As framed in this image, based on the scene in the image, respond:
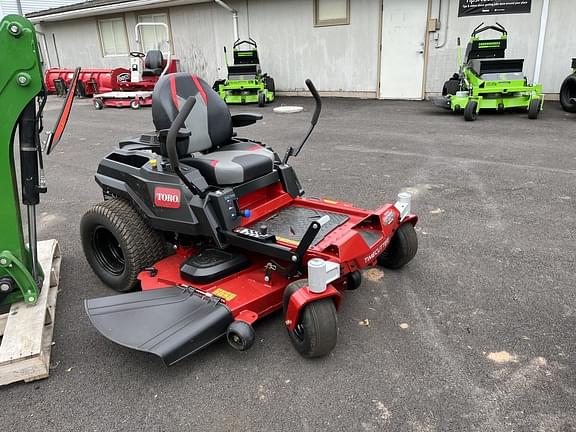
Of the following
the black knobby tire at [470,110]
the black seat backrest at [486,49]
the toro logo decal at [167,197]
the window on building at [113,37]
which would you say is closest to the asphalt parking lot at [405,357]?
the toro logo decal at [167,197]

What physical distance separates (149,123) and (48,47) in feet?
41.7

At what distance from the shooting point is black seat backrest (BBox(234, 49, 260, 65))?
12469mm

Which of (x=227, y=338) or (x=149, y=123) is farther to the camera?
(x=149, y=123)

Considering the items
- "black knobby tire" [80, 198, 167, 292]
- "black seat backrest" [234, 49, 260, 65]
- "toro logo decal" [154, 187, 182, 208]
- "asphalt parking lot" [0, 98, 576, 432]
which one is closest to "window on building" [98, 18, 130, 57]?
"black seat backrest" [234, 49, 260, 65]

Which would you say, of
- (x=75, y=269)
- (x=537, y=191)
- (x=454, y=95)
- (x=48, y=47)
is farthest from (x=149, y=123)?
(x=48, y=47)

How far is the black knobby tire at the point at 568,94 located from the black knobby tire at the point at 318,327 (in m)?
8.73

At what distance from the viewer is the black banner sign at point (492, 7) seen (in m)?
10.2

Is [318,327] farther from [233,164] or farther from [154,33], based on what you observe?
[154,33]

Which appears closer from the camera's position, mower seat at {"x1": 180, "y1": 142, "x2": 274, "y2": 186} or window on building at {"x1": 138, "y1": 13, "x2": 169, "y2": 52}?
mower seat at {"x1": 180, "y1": 142, "x2": 274, "y2": 186}

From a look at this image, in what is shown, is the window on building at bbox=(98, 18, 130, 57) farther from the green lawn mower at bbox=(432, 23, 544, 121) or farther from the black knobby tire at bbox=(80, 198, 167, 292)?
the black knobby tire at bbox=(80, 198, 167, 292)

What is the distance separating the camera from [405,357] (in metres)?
2.50

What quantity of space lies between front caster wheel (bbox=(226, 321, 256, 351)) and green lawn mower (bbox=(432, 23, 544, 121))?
24.6ft

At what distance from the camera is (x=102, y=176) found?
3412 mm

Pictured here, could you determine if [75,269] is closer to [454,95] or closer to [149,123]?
[149,123]
